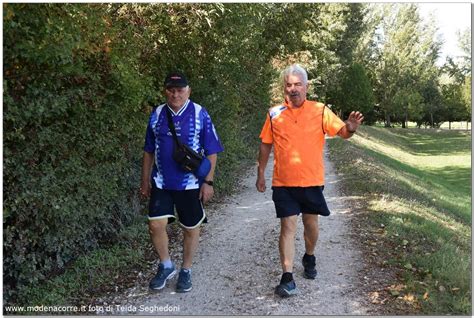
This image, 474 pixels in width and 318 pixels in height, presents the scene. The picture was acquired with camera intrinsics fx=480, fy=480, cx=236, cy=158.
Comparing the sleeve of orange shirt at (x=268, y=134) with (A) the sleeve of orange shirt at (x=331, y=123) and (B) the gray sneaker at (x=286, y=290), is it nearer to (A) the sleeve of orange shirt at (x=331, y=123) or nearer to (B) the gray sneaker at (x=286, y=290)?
(A) the sleeve of orange shirt at (x=331, y=123)

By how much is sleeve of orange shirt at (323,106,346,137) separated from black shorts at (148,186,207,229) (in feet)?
4.60

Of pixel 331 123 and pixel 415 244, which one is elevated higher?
pixel 331 123

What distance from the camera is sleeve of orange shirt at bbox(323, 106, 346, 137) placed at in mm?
4586

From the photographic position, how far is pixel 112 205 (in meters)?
5.98

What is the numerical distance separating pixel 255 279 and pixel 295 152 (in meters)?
1.48

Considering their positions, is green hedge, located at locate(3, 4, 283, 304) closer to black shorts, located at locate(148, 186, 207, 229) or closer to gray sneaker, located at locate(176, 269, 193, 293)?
black shorts, located at locate(148, 186, 207, 229)

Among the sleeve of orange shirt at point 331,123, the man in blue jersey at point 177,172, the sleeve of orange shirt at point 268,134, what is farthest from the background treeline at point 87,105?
the sleeve of orange shirt at point 331,123

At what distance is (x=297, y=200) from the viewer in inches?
186

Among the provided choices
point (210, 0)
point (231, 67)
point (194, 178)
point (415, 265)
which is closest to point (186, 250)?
point (194, 178)

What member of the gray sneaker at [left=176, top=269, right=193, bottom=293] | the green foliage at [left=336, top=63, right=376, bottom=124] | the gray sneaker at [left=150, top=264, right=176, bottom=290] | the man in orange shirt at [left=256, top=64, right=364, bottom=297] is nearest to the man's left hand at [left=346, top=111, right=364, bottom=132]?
the man in orange shirt at [left=256, top=64, right=364, bottom=297]

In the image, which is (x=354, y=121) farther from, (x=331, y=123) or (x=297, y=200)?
(x=297, y=200)

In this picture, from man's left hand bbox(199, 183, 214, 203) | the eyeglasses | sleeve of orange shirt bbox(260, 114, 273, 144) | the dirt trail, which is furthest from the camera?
sleeve of orange shirt bbox(260, 114, 273, 144)

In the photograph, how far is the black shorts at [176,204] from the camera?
4676 mm

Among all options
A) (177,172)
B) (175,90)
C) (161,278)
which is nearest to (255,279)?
(161,278)
